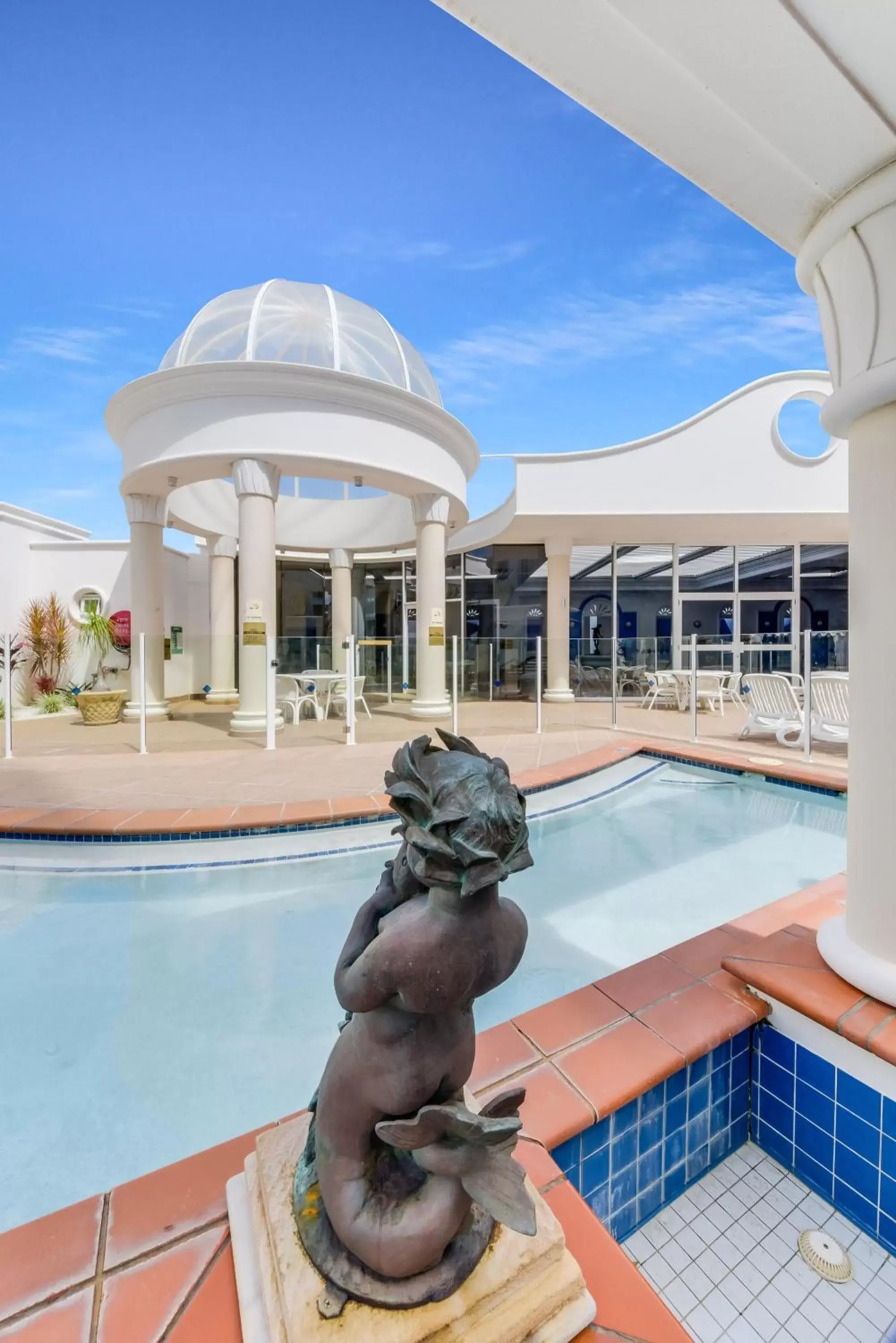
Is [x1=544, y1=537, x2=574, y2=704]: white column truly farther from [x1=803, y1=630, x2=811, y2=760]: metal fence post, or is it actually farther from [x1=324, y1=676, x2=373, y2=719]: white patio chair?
[x1=803, y1=630, x2=811, y2=760]: metal fence post

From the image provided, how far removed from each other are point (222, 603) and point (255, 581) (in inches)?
228

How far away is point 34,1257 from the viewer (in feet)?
3.99

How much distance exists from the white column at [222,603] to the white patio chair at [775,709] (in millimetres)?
10230

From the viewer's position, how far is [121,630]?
523 inches

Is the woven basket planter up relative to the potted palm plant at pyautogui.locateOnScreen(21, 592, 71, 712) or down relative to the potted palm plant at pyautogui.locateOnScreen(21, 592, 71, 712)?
down

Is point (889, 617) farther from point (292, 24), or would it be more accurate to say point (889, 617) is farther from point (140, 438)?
point (140, 438)

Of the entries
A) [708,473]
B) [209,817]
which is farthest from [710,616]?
[209,817]

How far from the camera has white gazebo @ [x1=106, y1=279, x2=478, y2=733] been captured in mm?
8688

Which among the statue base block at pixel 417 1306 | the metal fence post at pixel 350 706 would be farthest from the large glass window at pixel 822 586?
the statue base block at pixel 417 1306

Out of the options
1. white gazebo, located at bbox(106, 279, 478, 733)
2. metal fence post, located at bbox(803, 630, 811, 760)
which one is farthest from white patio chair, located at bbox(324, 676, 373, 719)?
metal fence post, located at bbox(803, 630, 811, 760)

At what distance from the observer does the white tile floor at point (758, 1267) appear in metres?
1.45

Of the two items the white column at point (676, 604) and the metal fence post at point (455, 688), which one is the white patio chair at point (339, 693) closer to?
the metal fence post at point (455, 688)

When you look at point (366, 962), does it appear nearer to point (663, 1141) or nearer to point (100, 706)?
point (663, 1141)

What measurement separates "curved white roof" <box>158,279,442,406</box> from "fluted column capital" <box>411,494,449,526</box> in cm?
177
